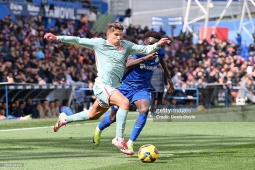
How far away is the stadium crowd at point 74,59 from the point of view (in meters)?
26.9

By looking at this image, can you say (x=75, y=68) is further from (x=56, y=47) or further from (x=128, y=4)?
(x=128, y=4)

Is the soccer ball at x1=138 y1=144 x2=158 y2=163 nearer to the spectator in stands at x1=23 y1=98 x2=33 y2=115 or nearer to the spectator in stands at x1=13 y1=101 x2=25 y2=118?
the spectator in stands at x1=13 y1=101 x2=25 y2=118

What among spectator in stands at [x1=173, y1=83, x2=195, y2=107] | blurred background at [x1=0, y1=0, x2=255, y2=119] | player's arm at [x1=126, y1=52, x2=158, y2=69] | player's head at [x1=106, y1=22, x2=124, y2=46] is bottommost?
spectator in stands at [x1=173, y1=83, x2=195, y2=107]

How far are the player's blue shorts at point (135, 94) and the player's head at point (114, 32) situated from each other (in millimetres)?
1189

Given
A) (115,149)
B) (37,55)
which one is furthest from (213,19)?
(115,149)

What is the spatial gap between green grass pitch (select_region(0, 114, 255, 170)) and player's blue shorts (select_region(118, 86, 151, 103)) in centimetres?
93

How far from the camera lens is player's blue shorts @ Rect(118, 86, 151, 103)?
12400 millimetres

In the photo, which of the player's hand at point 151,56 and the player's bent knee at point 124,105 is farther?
the player's hand at point 151,56

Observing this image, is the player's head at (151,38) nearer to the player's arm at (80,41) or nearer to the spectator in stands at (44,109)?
the player's arm at (80,41)

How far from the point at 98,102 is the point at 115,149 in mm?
1163

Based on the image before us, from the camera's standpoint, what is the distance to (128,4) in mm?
49062

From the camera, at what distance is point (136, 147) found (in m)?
13.1

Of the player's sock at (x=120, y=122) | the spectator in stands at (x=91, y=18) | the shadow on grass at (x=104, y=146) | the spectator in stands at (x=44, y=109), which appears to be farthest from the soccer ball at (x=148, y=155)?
the spectator in stands at (x=91, y=18)

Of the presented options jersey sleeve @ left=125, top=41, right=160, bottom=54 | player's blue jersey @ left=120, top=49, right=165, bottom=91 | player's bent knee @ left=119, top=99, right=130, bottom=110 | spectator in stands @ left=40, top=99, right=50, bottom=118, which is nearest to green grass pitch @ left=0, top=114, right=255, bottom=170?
player's bent knee @ left=119, top=99, right=130, bottom=110
